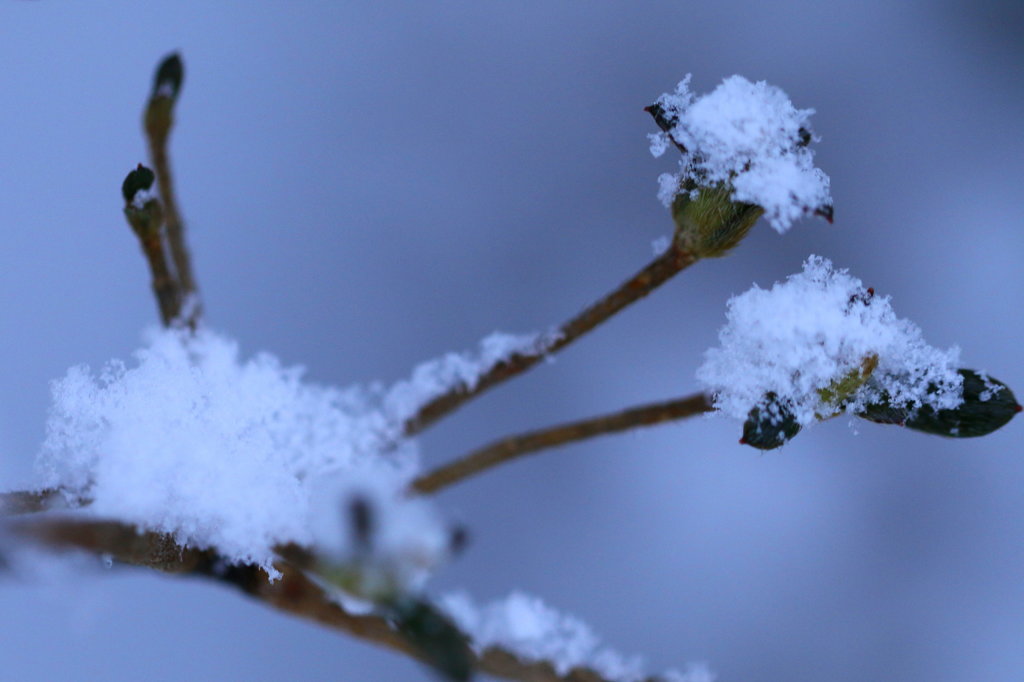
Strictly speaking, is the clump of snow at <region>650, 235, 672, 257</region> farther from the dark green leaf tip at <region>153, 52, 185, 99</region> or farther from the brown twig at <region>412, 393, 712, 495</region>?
the dark green leaf tip at <region>153, 52, 185, 99</region>

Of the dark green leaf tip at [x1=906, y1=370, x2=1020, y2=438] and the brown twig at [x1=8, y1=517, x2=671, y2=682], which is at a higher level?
the dark green leaf tip at [x1=906, y1=370, x2=1020, y2=438]

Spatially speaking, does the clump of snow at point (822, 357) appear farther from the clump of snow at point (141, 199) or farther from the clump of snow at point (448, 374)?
the clump of snow at point (141, 199)

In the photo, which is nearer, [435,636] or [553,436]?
[435,636]


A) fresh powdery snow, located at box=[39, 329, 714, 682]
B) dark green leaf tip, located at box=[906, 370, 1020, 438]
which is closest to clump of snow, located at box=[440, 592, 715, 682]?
fresh powdery snow, located at box=[39, 329, 714, 682]

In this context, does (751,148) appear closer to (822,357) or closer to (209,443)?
(822,357)

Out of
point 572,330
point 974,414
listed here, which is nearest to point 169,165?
point 572,330

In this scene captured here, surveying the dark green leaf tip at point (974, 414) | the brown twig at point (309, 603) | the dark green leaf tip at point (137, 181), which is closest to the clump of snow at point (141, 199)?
the dark green leaf tip at point (137, 181)

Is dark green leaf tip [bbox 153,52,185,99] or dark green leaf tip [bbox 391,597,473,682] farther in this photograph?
dark green leaf tip [bbox 153,52,185,99]
